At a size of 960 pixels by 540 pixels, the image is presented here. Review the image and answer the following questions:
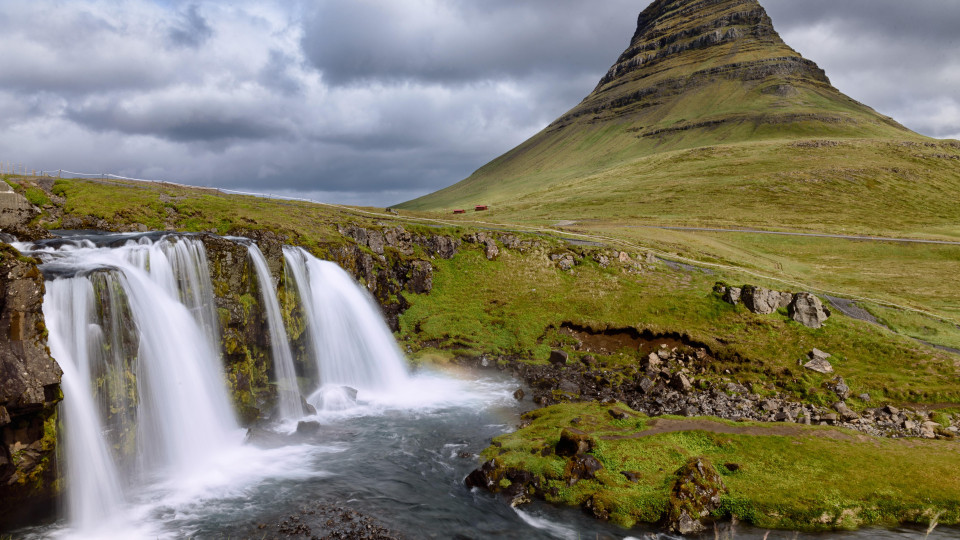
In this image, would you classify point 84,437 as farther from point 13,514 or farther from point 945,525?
point 945,525

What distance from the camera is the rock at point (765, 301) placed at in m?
39.1

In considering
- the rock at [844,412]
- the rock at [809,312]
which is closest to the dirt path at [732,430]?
the rock at [844,412]

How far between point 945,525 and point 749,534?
21.6 feet

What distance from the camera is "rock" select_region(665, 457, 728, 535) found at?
54.3 feet

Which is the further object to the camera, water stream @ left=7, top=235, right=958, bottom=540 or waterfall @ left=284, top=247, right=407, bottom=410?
waterfall @ left=284, top=247, right=407, bottom=410

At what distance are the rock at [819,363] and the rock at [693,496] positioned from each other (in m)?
18.7

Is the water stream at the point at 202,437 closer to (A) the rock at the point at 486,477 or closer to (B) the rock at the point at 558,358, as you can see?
(A) the rock at the point at 486,477

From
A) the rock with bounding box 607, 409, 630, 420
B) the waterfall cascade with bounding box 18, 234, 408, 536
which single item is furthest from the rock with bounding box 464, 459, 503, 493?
the waterfall cascade with bounding box 18, 234, 408, 536

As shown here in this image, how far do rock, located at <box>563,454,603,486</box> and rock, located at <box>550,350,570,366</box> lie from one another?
16.1m

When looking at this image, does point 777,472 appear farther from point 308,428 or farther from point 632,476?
point 308,428

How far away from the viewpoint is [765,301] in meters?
39.3

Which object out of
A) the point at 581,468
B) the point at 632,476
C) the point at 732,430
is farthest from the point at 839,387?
the point at 581,468

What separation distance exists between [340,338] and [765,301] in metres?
34.0

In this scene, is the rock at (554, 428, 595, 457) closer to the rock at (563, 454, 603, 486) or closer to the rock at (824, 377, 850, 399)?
the rock at (563, 454, 603, 486)
